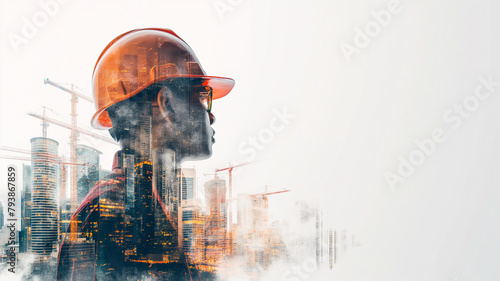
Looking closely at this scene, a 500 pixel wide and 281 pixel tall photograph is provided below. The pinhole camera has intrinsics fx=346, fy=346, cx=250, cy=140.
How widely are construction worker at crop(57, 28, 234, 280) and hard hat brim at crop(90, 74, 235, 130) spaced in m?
0.01

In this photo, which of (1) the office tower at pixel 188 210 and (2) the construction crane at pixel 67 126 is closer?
(1) the office tower at pixel 188 210

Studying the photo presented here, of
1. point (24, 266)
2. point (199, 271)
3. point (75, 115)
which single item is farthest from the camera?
point (75, 115)

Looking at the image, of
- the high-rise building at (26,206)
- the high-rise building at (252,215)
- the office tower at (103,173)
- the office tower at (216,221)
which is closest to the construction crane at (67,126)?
the office tower at (103,173)

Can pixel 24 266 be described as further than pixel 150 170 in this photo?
Yes

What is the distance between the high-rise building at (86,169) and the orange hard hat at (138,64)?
689 mm

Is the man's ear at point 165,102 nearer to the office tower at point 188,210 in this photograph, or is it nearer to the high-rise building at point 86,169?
the office tower at point 188,210

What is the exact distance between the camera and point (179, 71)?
10.0 feet

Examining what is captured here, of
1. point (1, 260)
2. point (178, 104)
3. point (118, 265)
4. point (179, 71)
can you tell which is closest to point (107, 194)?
point (118, 265)

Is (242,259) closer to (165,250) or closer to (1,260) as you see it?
(165,250)

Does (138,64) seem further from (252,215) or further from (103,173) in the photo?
(252,215)

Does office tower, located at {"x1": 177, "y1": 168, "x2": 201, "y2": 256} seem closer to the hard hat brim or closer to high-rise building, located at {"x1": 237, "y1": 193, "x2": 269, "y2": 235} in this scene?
high-rise building, located at {"x1": 237, "y1": 193, "x2": 269, "y2": 235}

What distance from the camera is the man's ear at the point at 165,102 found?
9.83ft

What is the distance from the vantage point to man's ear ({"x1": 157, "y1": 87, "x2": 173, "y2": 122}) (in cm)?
300

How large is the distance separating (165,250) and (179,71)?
156cm
